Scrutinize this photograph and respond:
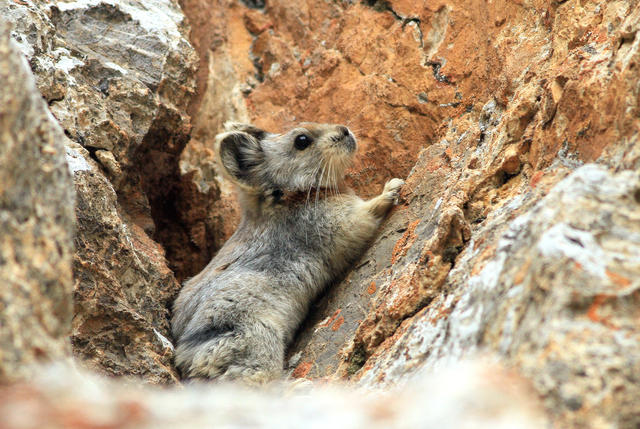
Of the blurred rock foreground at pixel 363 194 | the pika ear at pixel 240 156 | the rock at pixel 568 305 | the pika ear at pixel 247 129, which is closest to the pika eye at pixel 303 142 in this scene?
the pika ear at pixel 240 156

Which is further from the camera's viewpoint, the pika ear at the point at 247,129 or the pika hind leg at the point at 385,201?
the pika ear at the point at 247,129

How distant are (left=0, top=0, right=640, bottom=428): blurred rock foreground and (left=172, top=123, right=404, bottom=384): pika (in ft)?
0.78

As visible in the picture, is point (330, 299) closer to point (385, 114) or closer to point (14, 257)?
point (385, 114)

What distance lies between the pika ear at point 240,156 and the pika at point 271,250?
0.04ft

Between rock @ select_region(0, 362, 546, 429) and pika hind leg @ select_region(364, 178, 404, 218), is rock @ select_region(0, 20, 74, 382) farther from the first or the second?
pika hind leg @ select_region(364, 178, 404, 218)

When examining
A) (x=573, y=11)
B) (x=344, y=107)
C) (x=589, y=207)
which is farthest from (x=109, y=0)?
(x=589, y=207)

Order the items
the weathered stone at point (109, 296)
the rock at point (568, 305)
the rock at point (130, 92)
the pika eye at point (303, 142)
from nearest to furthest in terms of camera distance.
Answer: the rock at point (568, 305)
the weathered stone at point (109, 296)
the rock at point (130, 92)
the pika eye at point (303, 142)

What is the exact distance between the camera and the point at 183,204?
8.94m

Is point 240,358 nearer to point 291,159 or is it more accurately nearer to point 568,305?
point 291,159

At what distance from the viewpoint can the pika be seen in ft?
19.2

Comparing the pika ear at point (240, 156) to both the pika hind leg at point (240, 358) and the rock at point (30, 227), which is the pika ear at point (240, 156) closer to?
the pika hind leg at point (240, 358)

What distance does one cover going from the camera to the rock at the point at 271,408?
2.21 metres

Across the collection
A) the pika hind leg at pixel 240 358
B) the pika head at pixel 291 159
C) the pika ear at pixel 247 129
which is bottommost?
the pika hind leg at pixel 240 358

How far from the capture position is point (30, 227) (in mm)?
2814
